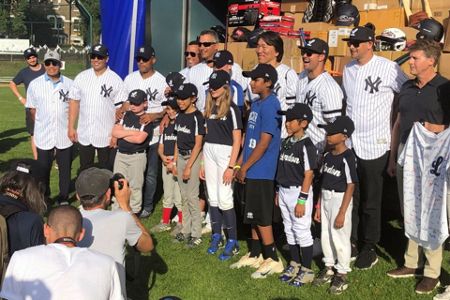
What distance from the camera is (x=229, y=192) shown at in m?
5.65

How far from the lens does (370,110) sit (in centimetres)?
507

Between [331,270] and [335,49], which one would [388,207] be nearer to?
[331,270]

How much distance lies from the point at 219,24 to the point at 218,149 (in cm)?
523

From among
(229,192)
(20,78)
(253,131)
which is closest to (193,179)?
(229,192)

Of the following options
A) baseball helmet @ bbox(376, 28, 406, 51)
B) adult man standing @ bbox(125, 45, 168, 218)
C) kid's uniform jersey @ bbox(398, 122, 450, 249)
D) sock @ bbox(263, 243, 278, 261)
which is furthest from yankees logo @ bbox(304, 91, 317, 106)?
adult man standing @ bbox(125, 45, 168, 218)

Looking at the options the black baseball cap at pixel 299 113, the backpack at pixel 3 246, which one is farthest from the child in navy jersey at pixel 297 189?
the backpack at pixel 3 246

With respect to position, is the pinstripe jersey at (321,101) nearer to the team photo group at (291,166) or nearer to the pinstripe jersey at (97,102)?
the team photo group at (291,166)

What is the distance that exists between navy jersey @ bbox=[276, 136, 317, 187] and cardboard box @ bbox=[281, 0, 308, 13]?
4.14 meters

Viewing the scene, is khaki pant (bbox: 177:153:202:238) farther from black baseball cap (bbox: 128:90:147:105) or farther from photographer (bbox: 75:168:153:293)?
photographer (bbox: 75:168:153:293)

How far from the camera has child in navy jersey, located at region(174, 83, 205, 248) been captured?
19.1 feet

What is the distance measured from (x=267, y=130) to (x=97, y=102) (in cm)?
297

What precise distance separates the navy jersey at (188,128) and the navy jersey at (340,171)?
5.23ft

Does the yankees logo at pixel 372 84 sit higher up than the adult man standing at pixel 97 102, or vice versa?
the yankees logo at pixel 372 84

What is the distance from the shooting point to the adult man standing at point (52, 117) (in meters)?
7.27
